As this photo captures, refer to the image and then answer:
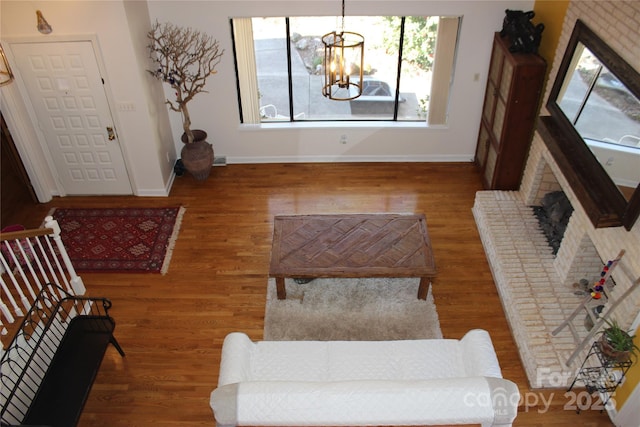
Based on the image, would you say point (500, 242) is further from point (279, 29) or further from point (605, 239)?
point (279, 29)

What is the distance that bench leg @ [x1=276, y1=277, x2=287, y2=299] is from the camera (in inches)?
210

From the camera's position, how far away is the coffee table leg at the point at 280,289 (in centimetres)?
532

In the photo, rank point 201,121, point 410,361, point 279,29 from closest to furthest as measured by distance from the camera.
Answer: point 410,361, point 279,29, point 201,121

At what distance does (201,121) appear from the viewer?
24.4 ft

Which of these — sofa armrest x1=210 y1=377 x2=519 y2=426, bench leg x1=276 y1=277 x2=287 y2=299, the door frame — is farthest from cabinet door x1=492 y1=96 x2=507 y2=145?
the door frame

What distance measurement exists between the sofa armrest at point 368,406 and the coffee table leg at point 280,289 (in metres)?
1.88

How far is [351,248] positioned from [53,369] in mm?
2950

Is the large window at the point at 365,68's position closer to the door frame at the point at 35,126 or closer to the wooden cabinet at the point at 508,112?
the wooden cabinet at the point at 508,112

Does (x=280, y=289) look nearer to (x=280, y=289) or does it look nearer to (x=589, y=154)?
(x=280, y=289)

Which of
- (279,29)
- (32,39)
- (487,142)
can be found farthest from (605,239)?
(32,39)

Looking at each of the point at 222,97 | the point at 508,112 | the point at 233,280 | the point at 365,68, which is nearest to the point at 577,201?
the point at 508,112

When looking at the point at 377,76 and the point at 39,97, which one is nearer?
the point at 39,97

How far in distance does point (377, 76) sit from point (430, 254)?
2984mm

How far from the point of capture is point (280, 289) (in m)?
5.41
